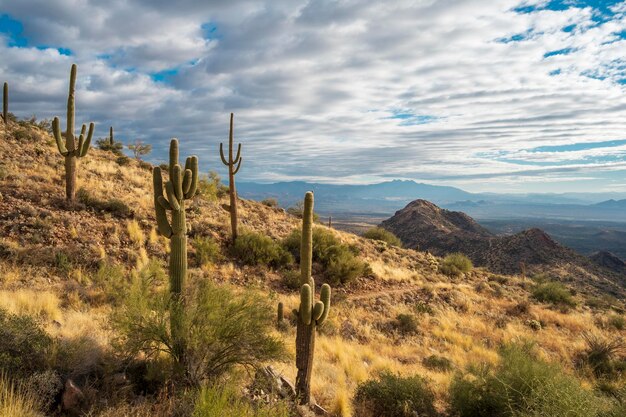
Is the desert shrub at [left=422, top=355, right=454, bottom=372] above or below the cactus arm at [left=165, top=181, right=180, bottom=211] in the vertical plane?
below

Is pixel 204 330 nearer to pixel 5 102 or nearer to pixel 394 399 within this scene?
pixel 394 399

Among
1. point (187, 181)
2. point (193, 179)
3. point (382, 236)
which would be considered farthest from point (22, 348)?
point (382, 236)

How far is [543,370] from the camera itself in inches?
310

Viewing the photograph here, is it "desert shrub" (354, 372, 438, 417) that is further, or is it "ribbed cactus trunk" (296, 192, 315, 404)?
"desert shrub" (354, 372, 438, 417)

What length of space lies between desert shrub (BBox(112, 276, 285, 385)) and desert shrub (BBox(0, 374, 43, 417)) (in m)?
1.52

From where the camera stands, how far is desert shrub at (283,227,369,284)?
69.1 ft

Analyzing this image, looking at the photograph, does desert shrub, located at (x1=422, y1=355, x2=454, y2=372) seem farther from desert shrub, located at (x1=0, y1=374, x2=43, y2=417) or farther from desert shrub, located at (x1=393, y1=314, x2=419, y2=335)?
desert shrub, located at (x1=0, y1=374, x2=43, y2=417)

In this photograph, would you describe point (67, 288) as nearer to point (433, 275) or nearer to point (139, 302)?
point (139, 302)

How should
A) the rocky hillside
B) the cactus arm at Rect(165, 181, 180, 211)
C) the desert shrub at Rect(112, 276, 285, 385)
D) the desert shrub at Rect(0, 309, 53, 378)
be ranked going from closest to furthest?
1. the desert shrub at Rect(0, 309, 53, 378)
2. the desert shrub at Rect(112, 276, 285, 385)
3. the cactus arm at Rect(165, 181, 180, 211)
4. the rocky hillside

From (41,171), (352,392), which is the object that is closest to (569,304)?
(352,392)

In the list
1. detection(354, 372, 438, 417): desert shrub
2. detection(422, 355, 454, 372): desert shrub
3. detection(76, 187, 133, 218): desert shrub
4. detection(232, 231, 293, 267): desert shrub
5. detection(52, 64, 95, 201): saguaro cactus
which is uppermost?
detection(52, 64, 95, 201): saguaro cactus

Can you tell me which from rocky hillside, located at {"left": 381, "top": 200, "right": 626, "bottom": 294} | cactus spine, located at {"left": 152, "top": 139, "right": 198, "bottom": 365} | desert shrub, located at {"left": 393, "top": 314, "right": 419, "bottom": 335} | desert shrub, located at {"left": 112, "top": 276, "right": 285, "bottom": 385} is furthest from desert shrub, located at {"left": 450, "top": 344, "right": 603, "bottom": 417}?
rocky hillside, located at {"left": 381, "top": 200, "right": 626, "bottom": 294}

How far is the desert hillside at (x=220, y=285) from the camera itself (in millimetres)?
7082

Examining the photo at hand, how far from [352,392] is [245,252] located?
39.1 feet
